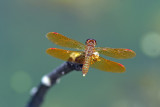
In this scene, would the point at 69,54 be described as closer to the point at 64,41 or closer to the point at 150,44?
the point at 64,41

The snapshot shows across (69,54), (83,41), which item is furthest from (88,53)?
(83,41)

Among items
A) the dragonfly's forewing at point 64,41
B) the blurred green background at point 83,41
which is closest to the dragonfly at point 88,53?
the dragonfly's forewing at point 64,41

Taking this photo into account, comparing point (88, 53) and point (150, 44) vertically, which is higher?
point (150, 44)

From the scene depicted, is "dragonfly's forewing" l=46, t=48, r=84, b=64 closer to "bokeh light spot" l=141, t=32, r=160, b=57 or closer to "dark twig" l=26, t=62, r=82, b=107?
"dark twig" l=26, t=62, r=82, b=107

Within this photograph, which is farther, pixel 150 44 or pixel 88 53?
pixel 150 44

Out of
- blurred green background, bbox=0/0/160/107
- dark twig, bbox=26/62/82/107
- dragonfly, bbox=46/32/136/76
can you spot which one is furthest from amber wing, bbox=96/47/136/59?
blurred green background, bbox=0/0/160/107

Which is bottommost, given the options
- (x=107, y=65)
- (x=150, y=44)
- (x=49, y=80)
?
(x=49, y=80)
